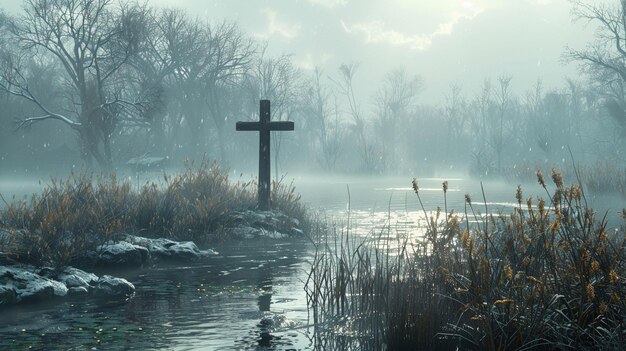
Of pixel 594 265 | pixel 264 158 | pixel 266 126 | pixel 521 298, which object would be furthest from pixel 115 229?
pixel 594 265

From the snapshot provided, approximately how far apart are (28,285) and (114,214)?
16.5 ft

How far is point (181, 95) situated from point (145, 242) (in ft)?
140

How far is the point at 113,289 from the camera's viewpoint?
32.8ft

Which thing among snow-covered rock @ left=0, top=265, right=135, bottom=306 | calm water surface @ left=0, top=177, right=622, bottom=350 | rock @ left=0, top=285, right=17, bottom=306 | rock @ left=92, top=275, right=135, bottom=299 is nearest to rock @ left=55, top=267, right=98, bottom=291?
snow-covered rock @ left=0, top=265, right=135, bottom=306

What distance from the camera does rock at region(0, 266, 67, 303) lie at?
939 cm

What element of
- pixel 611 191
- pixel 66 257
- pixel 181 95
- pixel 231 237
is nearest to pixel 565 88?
pixel 181 95

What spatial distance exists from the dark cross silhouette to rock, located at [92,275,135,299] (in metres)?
8.06

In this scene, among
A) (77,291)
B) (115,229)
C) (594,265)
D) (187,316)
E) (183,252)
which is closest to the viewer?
(594,265)

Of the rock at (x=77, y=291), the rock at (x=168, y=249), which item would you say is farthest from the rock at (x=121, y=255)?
the rock at (x=77, y=291)

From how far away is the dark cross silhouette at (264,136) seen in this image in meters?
18.0

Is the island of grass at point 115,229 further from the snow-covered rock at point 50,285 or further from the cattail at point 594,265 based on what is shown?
the cattail at point 594,265

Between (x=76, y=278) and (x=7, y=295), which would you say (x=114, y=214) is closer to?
(x=76, y=278)

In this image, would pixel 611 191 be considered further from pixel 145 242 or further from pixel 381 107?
pixel 381 107

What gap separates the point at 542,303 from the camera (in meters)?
5.55
